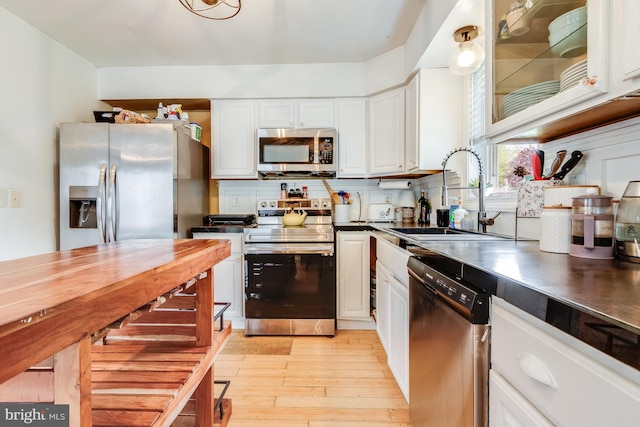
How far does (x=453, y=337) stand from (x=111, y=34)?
10.0ft

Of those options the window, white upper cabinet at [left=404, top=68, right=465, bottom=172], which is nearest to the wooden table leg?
the window

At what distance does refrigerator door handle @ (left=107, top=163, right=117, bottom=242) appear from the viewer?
226 cm

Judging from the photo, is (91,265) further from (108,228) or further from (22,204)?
(22,204)

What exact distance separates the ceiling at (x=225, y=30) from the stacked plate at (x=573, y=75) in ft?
4.55

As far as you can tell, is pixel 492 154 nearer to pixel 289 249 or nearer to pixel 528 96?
pixel 528 96

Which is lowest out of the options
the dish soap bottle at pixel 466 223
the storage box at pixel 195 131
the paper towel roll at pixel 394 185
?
the dish soap bottle at pixel 466 223

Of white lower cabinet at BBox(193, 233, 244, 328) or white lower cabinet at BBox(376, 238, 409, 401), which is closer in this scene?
white lower cabinet at BBox(376, 238, 409, 401)

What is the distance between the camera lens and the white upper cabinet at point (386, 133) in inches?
104

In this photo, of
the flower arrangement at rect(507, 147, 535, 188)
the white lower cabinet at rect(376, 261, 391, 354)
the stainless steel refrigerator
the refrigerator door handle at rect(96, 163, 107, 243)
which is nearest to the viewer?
the flower arrangement at rect(507, 147, 535, 188)

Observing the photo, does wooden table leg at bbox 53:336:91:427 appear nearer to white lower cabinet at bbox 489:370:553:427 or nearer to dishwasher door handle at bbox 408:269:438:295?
white lower cabinet at bbox 489:370:553:427

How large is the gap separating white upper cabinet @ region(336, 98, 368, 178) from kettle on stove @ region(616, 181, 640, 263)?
6.69 ft

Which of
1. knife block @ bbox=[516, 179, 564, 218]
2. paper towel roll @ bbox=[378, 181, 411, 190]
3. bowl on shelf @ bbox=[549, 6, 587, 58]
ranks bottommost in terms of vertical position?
knife block @ bbox=[516, 179, 564, 218]

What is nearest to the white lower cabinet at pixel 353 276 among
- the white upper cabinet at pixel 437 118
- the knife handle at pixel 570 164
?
the white upper cabinet at pixel 437 118

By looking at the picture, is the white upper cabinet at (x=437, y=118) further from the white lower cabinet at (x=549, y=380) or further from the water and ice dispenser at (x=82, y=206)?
the water and ice dispenser at (x=82, y=206)
